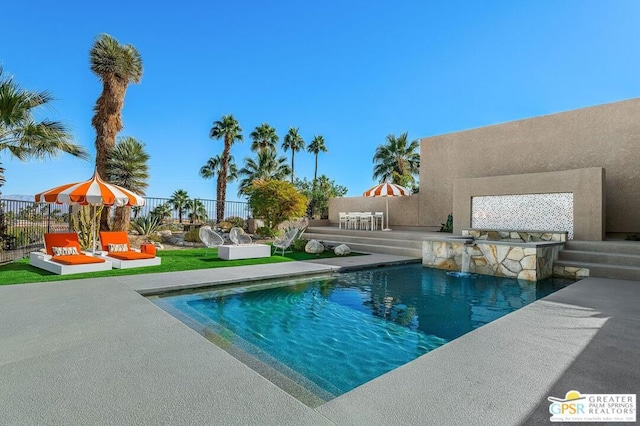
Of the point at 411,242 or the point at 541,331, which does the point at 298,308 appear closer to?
the point at 541,331

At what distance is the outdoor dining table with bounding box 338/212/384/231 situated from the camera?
1602 cm

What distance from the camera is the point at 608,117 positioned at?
38.1 feet

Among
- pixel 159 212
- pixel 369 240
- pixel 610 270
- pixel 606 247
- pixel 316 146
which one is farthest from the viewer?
pixel 316 146

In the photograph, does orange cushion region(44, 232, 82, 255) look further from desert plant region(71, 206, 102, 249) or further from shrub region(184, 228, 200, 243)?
shrub region(184, 228, 200, 243)

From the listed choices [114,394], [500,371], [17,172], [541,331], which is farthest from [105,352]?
[17,172]

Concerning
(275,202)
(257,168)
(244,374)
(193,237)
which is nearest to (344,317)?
(244,374)

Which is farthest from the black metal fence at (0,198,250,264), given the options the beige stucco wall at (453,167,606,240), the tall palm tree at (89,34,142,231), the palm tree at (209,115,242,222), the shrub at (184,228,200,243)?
the beige stucco wall at (453,167,606,240)

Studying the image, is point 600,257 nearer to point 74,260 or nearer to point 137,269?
point 137,269

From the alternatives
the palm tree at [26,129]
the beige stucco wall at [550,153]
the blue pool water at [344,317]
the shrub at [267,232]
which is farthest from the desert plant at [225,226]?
the blue pool water at [344,317]

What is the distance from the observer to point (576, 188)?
33.6 feet

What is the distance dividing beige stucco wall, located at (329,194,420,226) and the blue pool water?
9079mm

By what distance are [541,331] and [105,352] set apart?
4.77 metres

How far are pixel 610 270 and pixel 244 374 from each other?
909 centimetres

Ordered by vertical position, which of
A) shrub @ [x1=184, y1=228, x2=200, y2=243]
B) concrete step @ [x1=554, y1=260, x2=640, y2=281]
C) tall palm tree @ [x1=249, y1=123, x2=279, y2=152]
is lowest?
concrete step @ [x1=554, y1=260, x2=640, y2=281]
